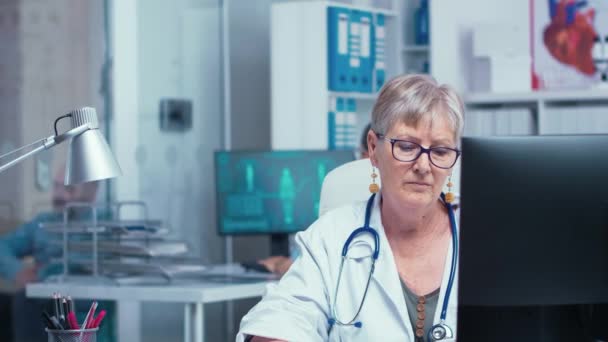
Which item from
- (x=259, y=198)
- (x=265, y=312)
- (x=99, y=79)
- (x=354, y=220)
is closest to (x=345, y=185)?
(x=354, y=220)

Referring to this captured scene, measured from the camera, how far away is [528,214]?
1.40 m

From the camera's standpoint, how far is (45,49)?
173 inches

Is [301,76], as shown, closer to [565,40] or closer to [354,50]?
[354,50]

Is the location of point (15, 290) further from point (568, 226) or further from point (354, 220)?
point (568, 226)

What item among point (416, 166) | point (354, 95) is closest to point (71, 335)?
point (416, 166)

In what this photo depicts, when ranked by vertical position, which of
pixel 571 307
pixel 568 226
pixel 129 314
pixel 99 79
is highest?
pixel 99 79

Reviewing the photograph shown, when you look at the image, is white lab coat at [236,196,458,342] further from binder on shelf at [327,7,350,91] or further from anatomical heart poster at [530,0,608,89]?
anatomical heart poster at [530,0,608,89]

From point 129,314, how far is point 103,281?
120 centimetres

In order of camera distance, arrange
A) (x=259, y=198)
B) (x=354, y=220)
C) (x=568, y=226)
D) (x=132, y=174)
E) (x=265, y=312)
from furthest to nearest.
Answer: (x=132, y=174) < (x=259, y=198) < (x=354, y=220) < (x=265, y=312) < (x=568, y=226)

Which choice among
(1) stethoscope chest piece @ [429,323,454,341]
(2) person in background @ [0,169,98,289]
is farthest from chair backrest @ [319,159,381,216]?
(2) person in background @ [0,169,98,289]

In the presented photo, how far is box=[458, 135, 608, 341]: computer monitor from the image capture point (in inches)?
55.1

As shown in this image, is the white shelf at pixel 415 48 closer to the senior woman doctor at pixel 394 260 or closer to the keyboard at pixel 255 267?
the keyboard at pixel 255 267

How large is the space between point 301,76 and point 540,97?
120cm

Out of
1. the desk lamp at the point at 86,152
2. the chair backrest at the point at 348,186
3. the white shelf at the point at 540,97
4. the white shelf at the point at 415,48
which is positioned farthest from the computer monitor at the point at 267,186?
the desk lamp at the point at 86,152
